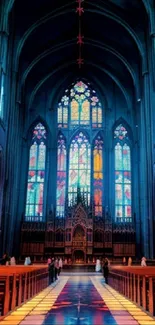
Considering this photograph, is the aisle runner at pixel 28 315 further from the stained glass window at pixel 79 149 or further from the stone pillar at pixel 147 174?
the stained glass window at pixel 79 149

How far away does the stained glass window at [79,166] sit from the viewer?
33.6 metres

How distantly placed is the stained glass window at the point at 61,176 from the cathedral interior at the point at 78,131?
0.10 meters

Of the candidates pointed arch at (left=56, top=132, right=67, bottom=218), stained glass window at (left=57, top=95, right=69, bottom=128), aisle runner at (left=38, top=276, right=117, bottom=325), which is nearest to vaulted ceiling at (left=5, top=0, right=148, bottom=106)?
stained glass window at (left=57, top=95, right=69, bottom=128)

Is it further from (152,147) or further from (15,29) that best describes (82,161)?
(15,29)

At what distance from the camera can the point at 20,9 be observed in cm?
2906

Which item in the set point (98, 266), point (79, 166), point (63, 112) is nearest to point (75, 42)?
point (63, 112)

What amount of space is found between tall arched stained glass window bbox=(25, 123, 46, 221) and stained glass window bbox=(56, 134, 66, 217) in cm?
150

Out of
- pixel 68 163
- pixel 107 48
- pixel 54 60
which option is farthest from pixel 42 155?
pixel 107 48

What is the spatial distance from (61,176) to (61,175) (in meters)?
0.10

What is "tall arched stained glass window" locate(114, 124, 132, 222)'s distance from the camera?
32906 millimetres

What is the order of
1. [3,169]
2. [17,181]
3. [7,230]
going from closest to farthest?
1. [3,169]
2. [7,230]
3. [17,181]

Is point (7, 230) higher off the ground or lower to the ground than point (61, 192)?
lower

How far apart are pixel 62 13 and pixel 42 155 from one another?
13.2m

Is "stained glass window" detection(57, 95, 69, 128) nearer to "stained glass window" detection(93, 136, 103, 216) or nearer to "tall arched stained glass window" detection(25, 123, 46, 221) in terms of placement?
"tall arched stained glass window" detection(25, 123, 46, 221)
